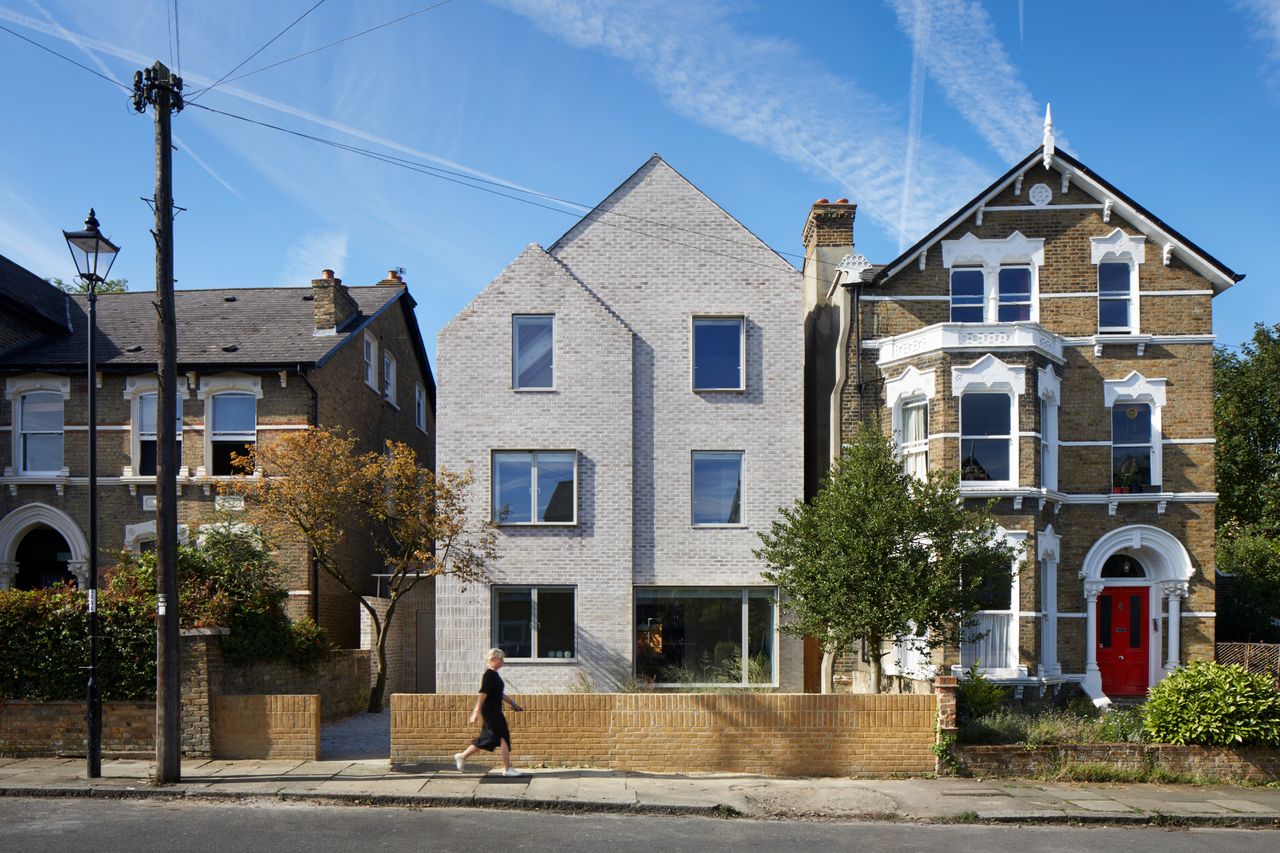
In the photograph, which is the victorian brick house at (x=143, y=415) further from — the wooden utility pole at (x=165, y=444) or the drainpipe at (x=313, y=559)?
the wooden utility pole at (x=165, y=444)

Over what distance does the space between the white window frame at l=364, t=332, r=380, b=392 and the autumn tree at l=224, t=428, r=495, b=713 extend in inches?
227

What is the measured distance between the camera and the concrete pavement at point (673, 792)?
40.9 feet

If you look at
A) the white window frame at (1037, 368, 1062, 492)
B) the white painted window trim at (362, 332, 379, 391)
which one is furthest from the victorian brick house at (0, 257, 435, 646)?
the white window frame at (1037, 368, 1062, 492)

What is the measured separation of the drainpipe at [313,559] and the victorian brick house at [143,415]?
0.04 metres

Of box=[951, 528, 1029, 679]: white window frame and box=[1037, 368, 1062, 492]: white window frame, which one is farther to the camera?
box=[1037, 368, 1062, 492]: white window frame

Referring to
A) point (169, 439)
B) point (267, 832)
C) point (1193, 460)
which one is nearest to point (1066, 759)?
point (1193, 460)

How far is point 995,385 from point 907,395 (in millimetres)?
1682

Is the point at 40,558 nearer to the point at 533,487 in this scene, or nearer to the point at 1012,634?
the point at 533,487

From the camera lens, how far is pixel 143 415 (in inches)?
900

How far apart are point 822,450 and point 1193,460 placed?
719cm

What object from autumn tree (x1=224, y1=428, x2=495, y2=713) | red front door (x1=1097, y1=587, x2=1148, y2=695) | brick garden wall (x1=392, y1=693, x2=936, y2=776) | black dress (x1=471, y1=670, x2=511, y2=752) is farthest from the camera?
red front door (x1=1097, y1=587, x2=1148, y2=695)

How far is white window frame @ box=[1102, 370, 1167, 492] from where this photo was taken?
2080 cm

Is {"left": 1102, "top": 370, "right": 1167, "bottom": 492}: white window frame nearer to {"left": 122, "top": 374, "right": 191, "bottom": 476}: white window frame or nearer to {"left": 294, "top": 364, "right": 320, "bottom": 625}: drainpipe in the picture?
{"left": 294, "top": 364, "right": 320, "bottom": 625}: drainpipe

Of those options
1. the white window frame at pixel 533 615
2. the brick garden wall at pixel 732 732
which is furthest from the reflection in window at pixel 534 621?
the brick garden wall at pixel 732 732
